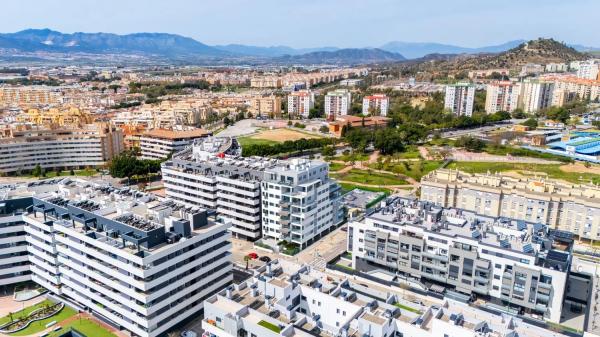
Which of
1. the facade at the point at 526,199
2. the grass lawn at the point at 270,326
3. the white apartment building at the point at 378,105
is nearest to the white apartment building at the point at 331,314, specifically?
the grass lawn at the point at 270,326

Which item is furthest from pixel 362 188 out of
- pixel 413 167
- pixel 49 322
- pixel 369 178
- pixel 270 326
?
pixel 270 326

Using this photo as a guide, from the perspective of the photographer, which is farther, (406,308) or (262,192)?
(262,192)

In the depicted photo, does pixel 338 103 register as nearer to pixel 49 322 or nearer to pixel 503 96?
pixel 503 96

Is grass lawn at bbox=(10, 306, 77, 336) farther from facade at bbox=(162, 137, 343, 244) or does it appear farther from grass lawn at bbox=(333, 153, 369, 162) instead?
grass lawn at bbox=(333, 153, 369, 162)

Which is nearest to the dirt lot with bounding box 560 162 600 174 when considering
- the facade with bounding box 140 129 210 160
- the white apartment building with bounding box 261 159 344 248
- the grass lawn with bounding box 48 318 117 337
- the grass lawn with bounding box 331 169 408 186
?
the grass lawn with bounding box 331 169 408 186

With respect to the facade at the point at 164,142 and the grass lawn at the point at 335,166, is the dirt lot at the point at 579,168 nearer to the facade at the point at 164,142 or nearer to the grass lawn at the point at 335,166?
the grass lawn at the point at 335,166
